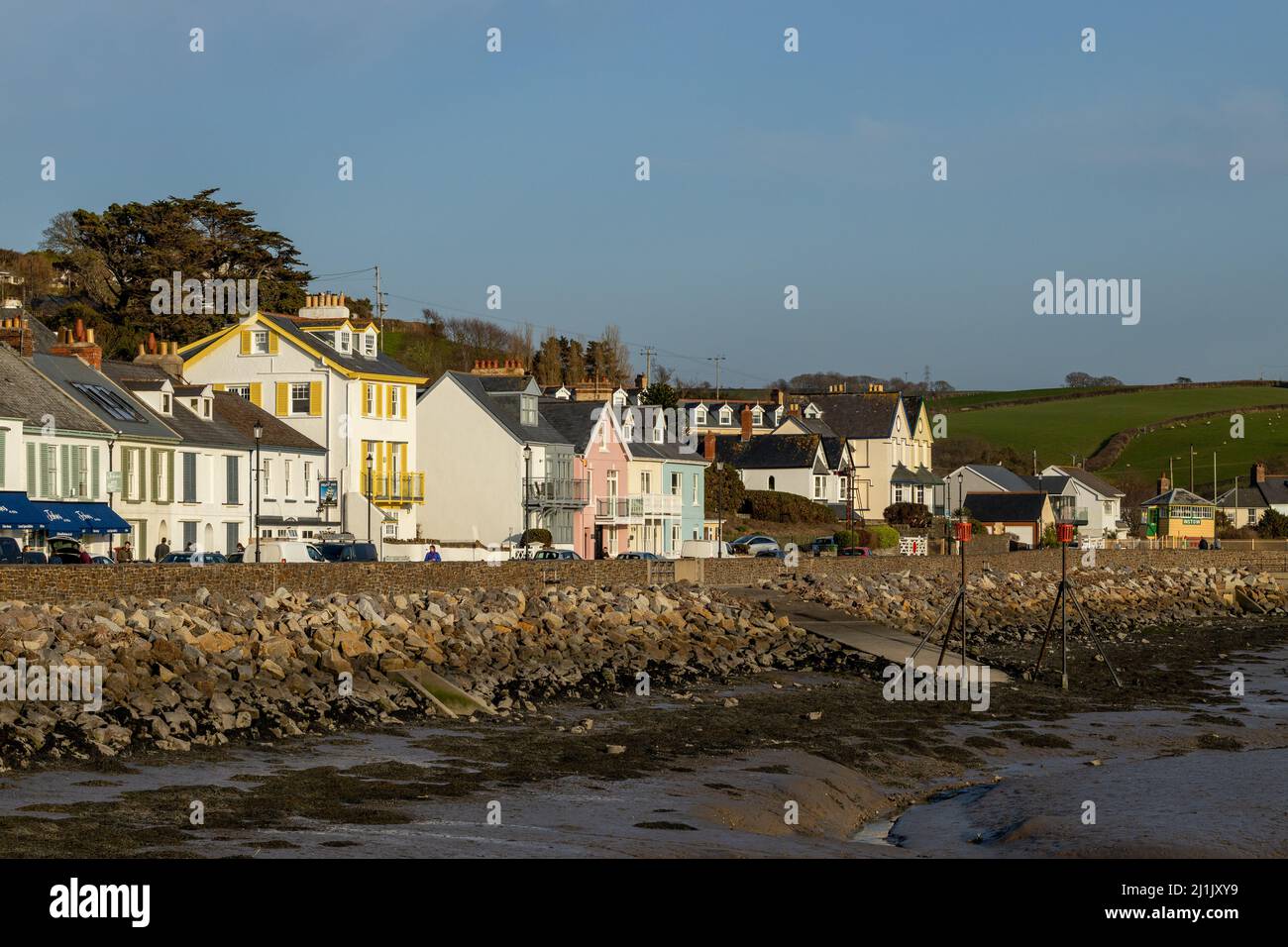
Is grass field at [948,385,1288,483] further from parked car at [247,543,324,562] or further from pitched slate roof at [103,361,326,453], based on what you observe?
parked car at [247,543,324,562]

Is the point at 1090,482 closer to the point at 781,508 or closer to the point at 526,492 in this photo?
the point at 781,508

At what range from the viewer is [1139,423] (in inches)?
6368

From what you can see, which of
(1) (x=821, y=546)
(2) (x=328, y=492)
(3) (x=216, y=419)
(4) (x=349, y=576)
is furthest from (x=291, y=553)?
(1) (x=821, y=546)

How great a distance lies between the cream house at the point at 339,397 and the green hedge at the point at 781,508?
25.2 m

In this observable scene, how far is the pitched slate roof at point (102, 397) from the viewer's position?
2048 inches

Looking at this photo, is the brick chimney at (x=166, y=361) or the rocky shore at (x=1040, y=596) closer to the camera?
the rocky shore at (x=1040, y=596)

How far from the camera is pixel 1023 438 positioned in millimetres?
154875

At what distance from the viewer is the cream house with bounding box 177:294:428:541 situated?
204 ft

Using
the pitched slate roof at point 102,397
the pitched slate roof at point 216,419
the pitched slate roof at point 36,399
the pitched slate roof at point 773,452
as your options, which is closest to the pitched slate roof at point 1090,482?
the pitched slate roof at point 773,452

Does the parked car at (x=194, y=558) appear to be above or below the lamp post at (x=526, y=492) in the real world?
below

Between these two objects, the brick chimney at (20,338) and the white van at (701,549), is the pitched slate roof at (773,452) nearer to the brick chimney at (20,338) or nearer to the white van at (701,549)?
the white van at (701,549)

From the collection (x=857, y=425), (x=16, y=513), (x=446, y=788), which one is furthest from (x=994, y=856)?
(x=857, y=425)
